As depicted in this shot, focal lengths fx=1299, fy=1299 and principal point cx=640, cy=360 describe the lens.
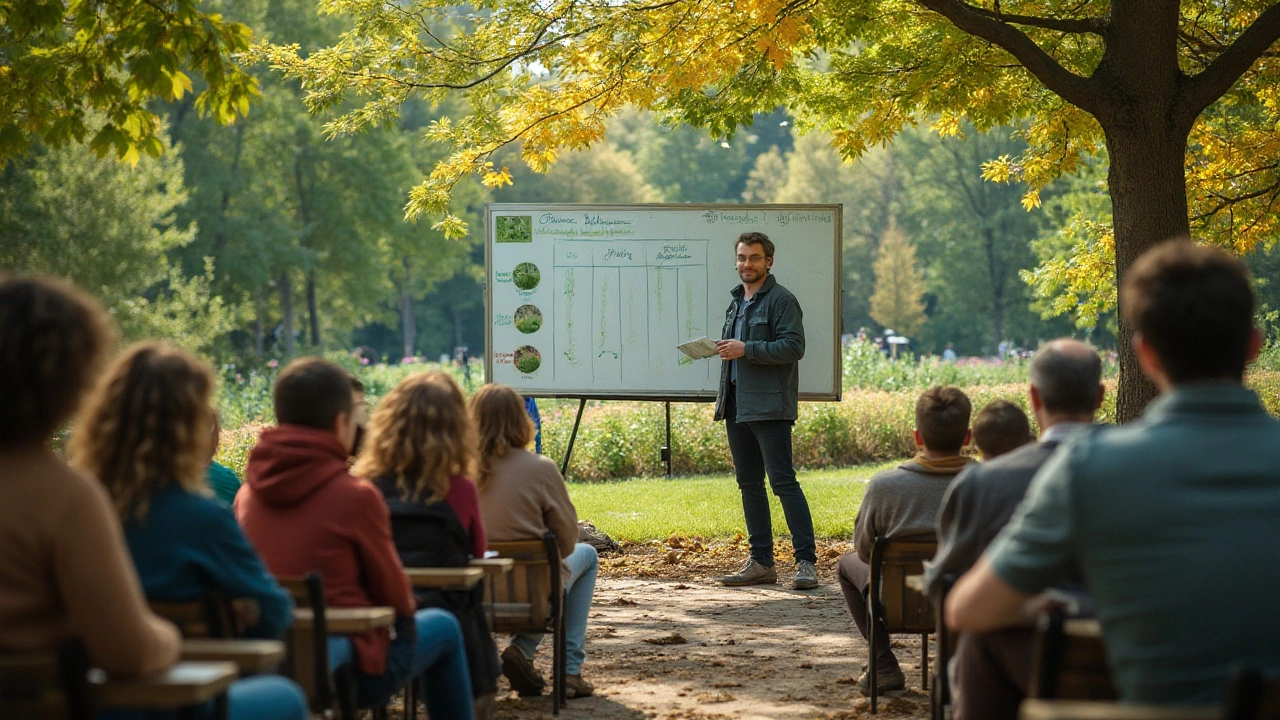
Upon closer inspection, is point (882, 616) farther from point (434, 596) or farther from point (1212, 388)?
point (1212, 388)

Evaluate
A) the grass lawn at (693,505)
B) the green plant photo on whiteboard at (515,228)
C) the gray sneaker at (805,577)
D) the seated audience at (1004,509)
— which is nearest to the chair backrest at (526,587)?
the seated audience at (1004,509)

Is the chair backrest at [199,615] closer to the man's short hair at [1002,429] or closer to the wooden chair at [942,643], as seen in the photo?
the wooden chair at [942,643]

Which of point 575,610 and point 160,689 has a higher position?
point 160,689

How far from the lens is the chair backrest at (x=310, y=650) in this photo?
136 inches

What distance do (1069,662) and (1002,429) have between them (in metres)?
1.79

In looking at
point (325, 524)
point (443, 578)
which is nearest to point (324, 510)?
point (325, 524)

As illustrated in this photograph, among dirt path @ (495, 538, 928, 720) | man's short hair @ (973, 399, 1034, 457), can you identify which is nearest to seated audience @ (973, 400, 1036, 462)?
man's short hair @ (973, 399, 1034, 457)

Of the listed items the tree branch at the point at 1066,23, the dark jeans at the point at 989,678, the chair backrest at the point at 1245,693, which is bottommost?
the dark jeans at the point at 989,678

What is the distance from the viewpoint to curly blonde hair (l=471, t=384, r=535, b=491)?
5.20 m

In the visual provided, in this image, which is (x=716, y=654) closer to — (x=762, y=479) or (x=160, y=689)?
(x=762, y=479)

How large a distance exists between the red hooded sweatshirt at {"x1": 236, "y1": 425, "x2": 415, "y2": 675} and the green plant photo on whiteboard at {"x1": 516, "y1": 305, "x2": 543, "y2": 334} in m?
6.38

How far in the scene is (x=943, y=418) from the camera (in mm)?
4949

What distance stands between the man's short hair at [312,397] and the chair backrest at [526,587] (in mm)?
1548

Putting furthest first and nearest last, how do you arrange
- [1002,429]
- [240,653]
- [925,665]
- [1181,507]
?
[925,665], [1002,429], [240,653], [1181,507]
